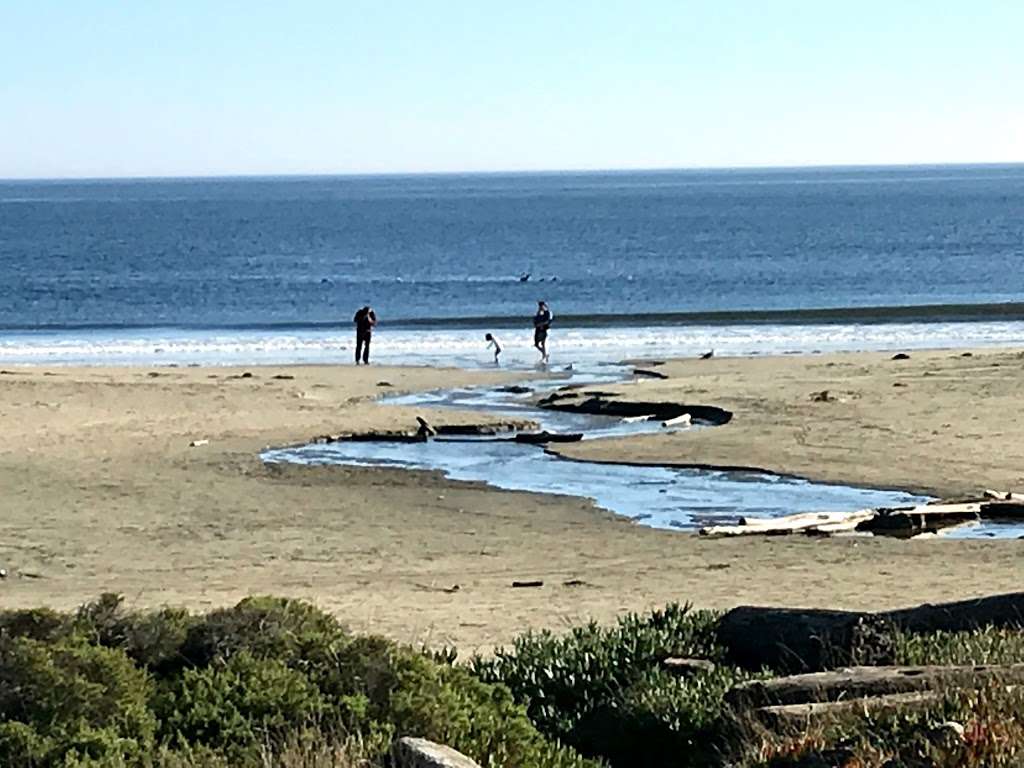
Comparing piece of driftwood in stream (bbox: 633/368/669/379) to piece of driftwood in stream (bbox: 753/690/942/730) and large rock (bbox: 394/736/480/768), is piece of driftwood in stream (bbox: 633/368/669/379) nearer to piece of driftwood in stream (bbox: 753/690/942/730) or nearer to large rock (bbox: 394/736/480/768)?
piece of driftwood in stream (bbox: 753/690/942/730)

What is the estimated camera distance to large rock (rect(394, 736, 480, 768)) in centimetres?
566

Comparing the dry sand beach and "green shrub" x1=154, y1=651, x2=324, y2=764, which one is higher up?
"green shrub" x1=154, y1=651, x2=324, y2=764

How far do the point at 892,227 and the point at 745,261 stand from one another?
41.7m

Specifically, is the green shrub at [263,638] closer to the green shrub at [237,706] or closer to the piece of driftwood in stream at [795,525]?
the green shrub at [237,706]

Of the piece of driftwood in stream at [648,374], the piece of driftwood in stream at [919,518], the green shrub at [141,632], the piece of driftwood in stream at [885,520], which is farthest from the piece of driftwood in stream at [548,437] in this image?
the green shrub at [141,632]

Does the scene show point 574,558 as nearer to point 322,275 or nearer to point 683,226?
point 322,275

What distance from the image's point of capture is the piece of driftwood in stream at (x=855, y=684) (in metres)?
6.91

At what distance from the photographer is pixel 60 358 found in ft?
137

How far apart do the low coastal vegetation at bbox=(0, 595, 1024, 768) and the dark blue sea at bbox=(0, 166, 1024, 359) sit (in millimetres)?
37640

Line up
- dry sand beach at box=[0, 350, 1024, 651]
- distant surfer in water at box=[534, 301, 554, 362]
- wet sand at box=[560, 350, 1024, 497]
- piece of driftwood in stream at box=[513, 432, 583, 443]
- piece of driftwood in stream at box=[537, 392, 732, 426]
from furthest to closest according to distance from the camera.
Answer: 1. distant surfer in water at box=[534, 301, 554, 362]
2. piece of driftwood in stream at box=[537, 392, 732, 426]
3. piece of driftwood in stream at box=[513, 432, 583, 443]
4. wet sand at box=[560, 350, 1024, 497]
5. dry sand beach at box=[0, 350, 1024, 651]

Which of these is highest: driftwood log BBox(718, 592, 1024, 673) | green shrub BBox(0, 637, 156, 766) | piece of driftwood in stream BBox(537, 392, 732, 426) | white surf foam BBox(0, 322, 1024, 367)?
green shrub BBox(0, 637, 156, 766)

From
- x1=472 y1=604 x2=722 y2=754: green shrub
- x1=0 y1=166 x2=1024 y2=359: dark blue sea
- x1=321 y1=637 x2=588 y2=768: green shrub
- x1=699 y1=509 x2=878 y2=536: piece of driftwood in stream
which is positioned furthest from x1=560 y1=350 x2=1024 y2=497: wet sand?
x1=0 y1=166 x2=1024 y2=359: dark blue sea

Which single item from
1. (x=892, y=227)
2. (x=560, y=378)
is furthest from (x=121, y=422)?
(x=892, y=227)

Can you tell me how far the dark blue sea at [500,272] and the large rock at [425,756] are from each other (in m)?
39.1
